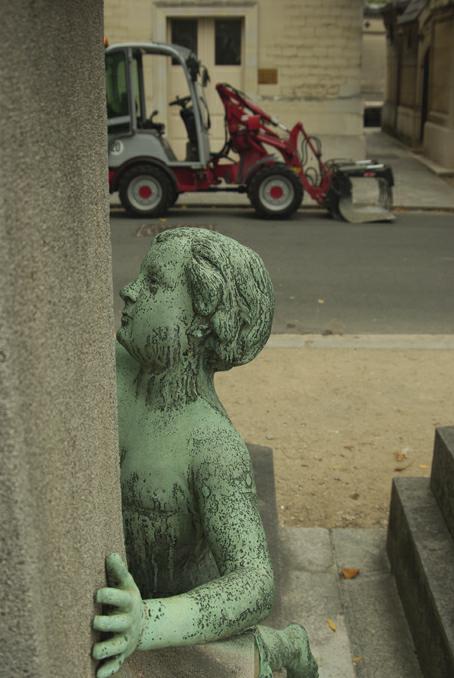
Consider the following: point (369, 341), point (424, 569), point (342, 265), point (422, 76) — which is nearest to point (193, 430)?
point (424, 569)

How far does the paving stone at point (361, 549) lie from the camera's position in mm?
3676

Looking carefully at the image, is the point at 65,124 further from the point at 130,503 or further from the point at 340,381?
the point at 340,381

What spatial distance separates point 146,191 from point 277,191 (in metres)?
1.76

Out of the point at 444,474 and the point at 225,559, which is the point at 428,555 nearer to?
the point at 444,474

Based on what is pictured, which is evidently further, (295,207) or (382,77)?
(382,77)

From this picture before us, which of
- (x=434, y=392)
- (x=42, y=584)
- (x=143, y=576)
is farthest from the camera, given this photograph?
(x=434, y=392)

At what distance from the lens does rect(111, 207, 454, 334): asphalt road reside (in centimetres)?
720

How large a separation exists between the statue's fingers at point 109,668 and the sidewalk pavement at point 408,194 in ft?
40.3

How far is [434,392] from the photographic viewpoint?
552 cm

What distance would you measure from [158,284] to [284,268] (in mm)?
7566

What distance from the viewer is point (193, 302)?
1550mm

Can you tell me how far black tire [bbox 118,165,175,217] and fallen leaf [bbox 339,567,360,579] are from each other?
8.67 m

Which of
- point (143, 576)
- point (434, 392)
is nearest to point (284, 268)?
point (434, 392)

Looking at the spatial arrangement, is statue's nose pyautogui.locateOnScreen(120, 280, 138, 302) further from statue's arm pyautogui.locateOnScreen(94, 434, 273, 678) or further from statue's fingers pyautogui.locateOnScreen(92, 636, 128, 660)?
statue's fingers pyautogui.locateOnScreen(92, 636, 128, 660)
